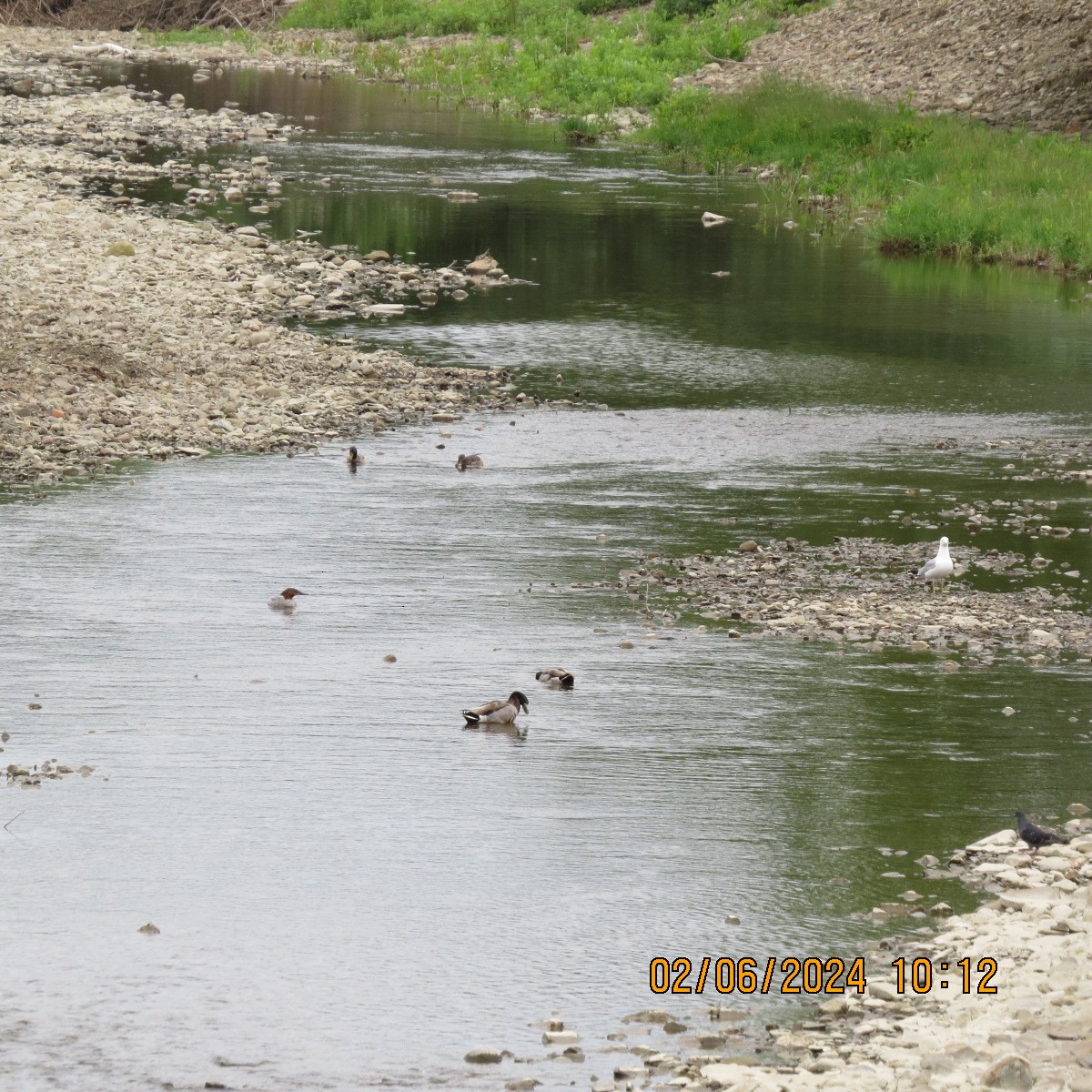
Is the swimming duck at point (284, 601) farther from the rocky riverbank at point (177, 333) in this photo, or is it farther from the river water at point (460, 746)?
the rocky riverbank at point (177, 333)

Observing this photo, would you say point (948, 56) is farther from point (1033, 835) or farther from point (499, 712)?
point (1033, 835)

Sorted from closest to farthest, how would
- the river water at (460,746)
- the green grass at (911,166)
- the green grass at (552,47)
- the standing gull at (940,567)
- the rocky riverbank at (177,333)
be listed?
the river water at (460,746)
the standing gull at (940,567)
the rocky riverbank at (177,333)
the green grass at (911,166)
the green grass at (552,47)

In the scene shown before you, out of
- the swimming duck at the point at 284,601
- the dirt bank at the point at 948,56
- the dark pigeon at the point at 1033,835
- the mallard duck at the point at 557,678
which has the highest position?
the dirt bank at the point at 948,56

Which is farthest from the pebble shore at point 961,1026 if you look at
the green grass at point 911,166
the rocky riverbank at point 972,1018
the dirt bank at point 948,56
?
the dirt bank at point 948,56

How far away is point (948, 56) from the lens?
39.8m

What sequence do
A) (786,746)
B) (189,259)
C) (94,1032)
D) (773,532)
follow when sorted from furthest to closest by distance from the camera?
1. (189,259)
2. (773,532)
3. (786,746)
4. (94,1032)

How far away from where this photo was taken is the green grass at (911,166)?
28.0m

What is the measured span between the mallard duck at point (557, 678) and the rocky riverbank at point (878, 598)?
5.11ft

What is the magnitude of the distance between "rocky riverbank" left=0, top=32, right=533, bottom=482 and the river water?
779 mm

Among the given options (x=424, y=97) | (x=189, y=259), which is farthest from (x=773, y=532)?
(x=424, y=97)

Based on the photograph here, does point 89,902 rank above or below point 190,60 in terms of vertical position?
below

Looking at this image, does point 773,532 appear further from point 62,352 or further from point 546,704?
point 62,352

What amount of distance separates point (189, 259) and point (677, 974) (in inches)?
698

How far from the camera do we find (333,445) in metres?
16.3
